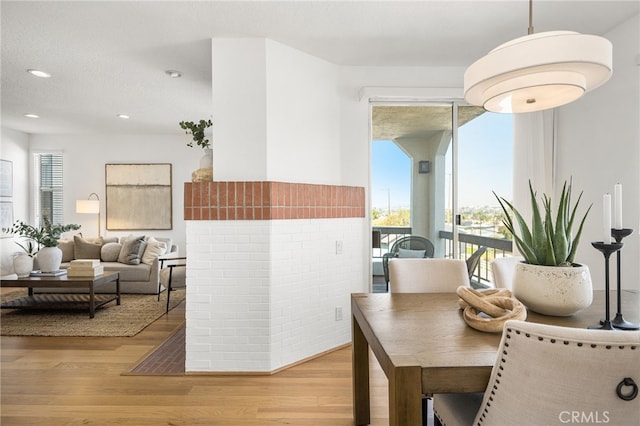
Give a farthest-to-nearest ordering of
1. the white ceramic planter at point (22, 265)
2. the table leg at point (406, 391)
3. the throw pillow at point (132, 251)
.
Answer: the throw pillow at point (132, 251) → the white ceramic planter at point (22, 265) → the table leg at point (406, 391)

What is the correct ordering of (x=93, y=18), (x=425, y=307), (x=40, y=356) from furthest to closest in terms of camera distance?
(x=40, y=356), (x=93, y=18), (x=425, y=307)

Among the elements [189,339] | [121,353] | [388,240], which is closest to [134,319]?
[121,353]

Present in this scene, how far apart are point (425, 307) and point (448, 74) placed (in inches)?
100

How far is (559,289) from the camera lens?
1.45 metres

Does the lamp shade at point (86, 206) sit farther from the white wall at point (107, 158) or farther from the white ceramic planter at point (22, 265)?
the white ceramic planter at point (22, 265)

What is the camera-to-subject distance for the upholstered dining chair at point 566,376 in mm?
863

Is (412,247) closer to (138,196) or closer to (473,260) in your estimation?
(473,260)


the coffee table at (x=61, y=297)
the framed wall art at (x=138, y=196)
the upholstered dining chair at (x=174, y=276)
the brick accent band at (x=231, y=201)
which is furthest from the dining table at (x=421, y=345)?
the framed wall art at (x=138, y=196)

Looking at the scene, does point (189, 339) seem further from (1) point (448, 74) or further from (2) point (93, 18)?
(1) point (448, 74)

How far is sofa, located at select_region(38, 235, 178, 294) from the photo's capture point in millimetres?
5113

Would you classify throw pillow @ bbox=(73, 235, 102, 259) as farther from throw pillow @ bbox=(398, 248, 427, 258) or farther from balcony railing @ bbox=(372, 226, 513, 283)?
throw pillow @ bbox=(398, 248, 427, 258)

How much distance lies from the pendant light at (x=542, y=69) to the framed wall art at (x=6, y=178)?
22.9 feet

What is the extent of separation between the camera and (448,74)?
3459mm

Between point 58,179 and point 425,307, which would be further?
point 58,179
